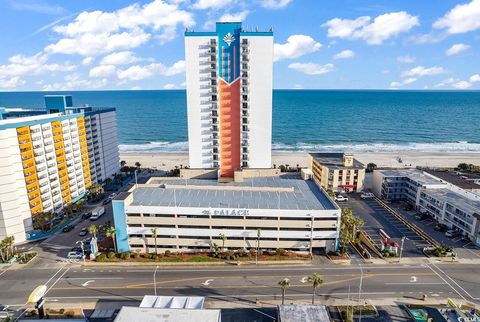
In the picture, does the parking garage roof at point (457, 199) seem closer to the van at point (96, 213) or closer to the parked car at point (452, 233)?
the parked car at point (452, 233)

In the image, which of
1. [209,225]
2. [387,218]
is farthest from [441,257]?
[209,225]

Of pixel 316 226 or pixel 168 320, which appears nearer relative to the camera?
pixel 168 320

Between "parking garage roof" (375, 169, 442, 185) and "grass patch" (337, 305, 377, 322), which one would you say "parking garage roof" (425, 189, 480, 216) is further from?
"grass patch" (337, 305, 377, 322)

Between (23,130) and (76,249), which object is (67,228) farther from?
(23,130)

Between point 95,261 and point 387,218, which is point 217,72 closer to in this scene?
point 95,261

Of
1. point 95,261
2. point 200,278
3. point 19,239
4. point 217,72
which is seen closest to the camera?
point 200,278

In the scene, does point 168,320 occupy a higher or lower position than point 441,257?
higher

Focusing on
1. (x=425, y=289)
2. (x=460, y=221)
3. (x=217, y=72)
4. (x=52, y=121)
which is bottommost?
(x=425, y=289)

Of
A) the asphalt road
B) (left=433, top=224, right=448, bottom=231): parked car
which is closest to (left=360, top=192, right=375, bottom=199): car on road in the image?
(left=433, top=224, right=448, bottom=231): parked car
